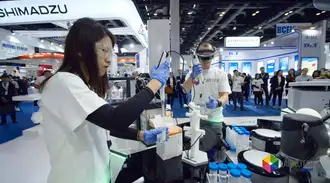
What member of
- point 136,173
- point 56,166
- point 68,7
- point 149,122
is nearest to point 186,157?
point 136,173

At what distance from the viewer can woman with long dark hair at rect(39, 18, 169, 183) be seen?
0.68m

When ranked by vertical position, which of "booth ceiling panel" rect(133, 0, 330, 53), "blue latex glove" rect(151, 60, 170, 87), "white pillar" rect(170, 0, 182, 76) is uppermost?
"booth ceiling panel" rect(133, 0, 330, 53)

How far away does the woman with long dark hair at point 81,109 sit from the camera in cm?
68

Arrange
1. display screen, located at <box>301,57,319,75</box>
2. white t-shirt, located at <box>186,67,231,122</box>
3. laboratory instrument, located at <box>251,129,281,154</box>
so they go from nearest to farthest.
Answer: laboratory instrument, located at <box>251,129,281,154</box> → white t-shirt, located at <box>186,67,231,122</box> → display screen, located at <box>301,57,319,75</box>

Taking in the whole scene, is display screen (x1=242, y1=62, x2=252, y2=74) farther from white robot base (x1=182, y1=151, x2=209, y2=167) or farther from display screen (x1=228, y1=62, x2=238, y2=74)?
white robot base (x1=182, y1=151, x2=209, y2=167)

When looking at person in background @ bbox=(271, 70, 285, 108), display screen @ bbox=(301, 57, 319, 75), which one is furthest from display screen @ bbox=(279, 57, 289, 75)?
person in background @ bbox=(271, 70, 285, 108)

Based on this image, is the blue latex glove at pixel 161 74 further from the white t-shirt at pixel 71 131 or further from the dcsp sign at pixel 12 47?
the dcsp sign at pixel 12 47

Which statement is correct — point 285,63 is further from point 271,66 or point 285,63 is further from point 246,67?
point 246,67

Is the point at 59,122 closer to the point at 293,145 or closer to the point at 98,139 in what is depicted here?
the point at 98,139

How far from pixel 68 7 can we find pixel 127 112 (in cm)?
287

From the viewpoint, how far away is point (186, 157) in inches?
46.1

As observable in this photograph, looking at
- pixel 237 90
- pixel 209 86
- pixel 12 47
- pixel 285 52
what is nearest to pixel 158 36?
pixel 209 86
